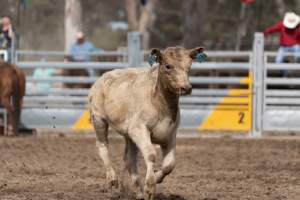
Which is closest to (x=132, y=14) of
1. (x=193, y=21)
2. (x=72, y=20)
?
(x=193, y=21)

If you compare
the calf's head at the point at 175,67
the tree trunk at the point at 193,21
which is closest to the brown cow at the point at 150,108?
the calf's head at the point at 175,67

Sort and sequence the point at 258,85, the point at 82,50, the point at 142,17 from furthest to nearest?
the point at 142,17, the point at 82,50, the point at 258,85

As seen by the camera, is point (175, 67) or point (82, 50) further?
point (82, 50)

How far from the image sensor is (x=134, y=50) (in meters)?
15.4

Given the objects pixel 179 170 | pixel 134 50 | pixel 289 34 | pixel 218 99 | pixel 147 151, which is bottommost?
pixel 179 170

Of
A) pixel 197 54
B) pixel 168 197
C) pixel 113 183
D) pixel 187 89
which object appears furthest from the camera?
pixel 113 183

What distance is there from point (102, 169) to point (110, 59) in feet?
25.2

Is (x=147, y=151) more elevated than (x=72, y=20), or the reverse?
(x=72, y=20)

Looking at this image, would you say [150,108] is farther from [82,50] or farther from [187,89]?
[82,50]

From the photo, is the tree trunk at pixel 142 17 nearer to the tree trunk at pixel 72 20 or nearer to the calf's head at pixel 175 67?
the tree trunk at pixel 72 20

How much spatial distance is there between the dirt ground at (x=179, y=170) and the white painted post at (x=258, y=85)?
0.56 metres

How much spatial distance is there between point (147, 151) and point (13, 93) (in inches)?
342

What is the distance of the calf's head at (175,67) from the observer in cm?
704

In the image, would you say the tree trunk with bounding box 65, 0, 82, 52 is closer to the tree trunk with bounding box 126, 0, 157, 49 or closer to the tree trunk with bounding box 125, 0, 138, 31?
the tree trunk with bounding box 126, 0, 157, 49
